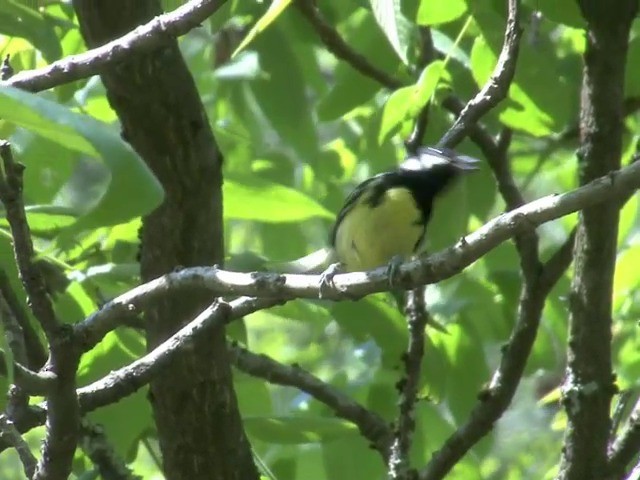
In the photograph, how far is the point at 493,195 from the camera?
209cm

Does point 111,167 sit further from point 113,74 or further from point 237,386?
point 237,386

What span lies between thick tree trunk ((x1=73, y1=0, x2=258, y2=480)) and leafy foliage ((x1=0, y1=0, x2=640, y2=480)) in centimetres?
4

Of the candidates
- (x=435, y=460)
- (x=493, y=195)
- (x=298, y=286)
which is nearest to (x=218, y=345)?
(x=435, y=460)

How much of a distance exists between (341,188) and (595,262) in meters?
0.69

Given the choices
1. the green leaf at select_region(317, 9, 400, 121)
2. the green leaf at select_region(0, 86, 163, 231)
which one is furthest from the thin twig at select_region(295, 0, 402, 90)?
the green leaf at select_region(0, 86, 163, 231)

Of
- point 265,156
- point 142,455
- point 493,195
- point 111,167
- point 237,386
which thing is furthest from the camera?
point 142,455

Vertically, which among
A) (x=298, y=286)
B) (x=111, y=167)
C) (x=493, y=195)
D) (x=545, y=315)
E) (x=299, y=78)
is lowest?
(x=111, y=167)

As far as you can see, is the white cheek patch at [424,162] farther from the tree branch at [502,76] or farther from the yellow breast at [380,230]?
the tree branch at [502,76]

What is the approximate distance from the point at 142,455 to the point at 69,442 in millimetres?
2616

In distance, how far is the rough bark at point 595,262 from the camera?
181 cm

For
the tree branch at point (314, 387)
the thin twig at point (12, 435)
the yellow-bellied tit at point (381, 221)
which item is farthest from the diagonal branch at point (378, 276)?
the yellow-bellied tit at point (381, 221)

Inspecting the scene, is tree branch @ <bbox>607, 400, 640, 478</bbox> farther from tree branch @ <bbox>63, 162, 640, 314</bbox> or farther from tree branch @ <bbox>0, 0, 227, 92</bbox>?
tree branch @ <bbox>0, 0, 227, 92</bbox>

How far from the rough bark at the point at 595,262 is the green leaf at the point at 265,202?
19.8 inches

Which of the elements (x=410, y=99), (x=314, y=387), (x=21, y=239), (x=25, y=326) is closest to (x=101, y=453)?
(x=25, y=326)
